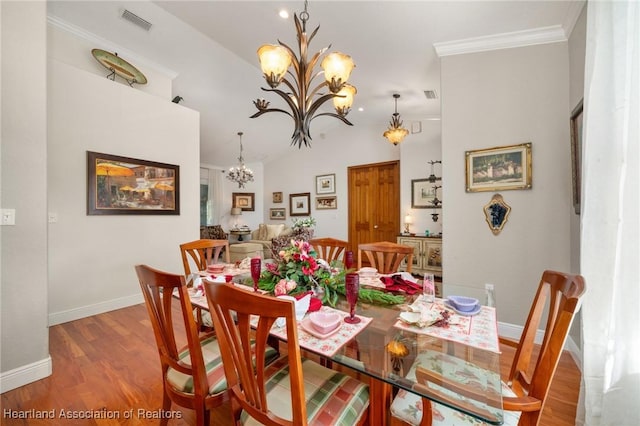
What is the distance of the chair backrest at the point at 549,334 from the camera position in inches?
33.1

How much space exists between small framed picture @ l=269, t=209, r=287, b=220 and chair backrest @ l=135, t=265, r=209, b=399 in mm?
6238

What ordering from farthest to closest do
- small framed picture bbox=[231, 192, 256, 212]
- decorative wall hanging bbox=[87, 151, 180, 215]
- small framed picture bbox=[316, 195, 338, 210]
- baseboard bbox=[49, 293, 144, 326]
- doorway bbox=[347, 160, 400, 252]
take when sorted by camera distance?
small framed picture bbox=[231, 192, 256, 212] → small framed picture bbox=[316, 195, 338, 210] → doorway bbox=[347, 160, 400, 252] → decorative wall hanging bbox=[87, 151, 180, 215] → baseboard bbox=[49, 293, 144, 326]

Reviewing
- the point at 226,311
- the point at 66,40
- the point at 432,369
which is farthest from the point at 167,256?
the point at 432,369

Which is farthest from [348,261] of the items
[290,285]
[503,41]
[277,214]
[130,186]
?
[277,214]

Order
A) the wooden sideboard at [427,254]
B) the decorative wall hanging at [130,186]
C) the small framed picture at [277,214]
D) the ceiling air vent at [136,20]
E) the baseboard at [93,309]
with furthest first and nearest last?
the small framed picture at [277,214] → the wooden sideboard at [427,254] → the decorative wall hanging at [130,186] → the ceiling air vent at [136,20] → the baseboard at [93,309]

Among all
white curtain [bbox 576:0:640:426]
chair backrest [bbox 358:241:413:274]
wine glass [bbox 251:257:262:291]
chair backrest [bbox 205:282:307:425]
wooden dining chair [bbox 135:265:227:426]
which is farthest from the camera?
chair backrest [bbox 358:241:413:274]

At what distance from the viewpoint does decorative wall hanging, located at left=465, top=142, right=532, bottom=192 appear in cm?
235

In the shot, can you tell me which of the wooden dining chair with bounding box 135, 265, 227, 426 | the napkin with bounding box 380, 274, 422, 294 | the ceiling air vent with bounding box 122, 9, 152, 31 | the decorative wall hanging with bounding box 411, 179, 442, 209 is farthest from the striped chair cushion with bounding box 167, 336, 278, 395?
the decorative wall hanging with bounding box 411, 179, 442, 209

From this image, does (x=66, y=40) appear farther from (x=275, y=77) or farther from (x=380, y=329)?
(x=380, y=329)

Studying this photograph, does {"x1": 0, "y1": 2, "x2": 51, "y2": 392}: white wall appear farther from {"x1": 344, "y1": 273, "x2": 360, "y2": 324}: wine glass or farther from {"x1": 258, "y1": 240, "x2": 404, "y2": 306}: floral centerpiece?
{"x1": 344, "y1": 273, "x2": 360, "y2": 324}: wine glass

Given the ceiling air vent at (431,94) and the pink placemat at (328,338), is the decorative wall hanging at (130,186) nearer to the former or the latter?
the pink placemat at (328,338)

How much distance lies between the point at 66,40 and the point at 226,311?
4.11 m

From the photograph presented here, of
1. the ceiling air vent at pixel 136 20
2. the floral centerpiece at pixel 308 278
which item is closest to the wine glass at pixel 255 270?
the floral centerpiece at pixel 308 278

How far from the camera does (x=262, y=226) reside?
6969mm
